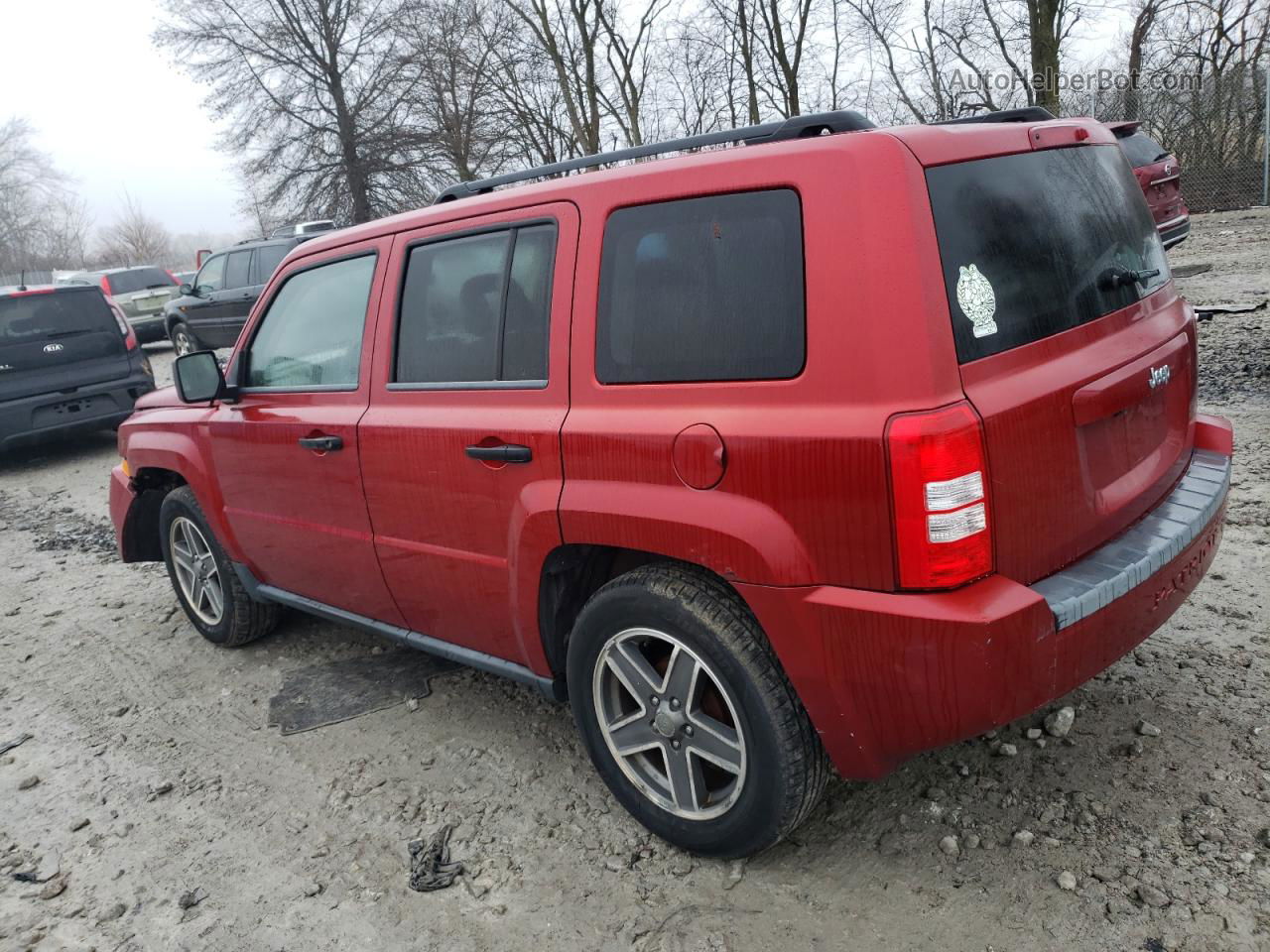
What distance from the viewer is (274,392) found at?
3.78 meters

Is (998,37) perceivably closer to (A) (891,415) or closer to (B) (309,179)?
(B) (309,179)

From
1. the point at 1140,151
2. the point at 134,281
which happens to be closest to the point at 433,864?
the point at 1140,151

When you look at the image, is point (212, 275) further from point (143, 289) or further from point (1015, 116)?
point (1015, 116)

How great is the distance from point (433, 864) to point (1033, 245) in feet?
7.69

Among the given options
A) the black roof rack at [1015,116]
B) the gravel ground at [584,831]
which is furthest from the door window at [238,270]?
the black roof rack at [1015,116]

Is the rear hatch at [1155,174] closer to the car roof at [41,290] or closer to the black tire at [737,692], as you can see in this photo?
the black tire at [737,692]

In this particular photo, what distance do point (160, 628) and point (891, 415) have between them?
4.33m

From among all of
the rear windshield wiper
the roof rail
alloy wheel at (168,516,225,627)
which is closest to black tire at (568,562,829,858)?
the roof rail

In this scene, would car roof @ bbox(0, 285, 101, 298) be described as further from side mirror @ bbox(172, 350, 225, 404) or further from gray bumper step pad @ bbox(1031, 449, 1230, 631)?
gray bumper step pad @ bbox(1031, 449, 1230, 631)

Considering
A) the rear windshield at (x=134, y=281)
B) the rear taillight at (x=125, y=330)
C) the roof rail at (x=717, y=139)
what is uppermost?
the rear windshield at (x=134, y=281)

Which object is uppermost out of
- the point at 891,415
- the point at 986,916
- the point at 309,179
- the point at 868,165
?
the point at 309,179

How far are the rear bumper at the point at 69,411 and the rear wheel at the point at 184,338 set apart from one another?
21.1ft

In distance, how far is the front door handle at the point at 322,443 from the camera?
11.1 ft

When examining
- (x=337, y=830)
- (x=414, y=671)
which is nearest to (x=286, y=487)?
(x=414, y=671)
